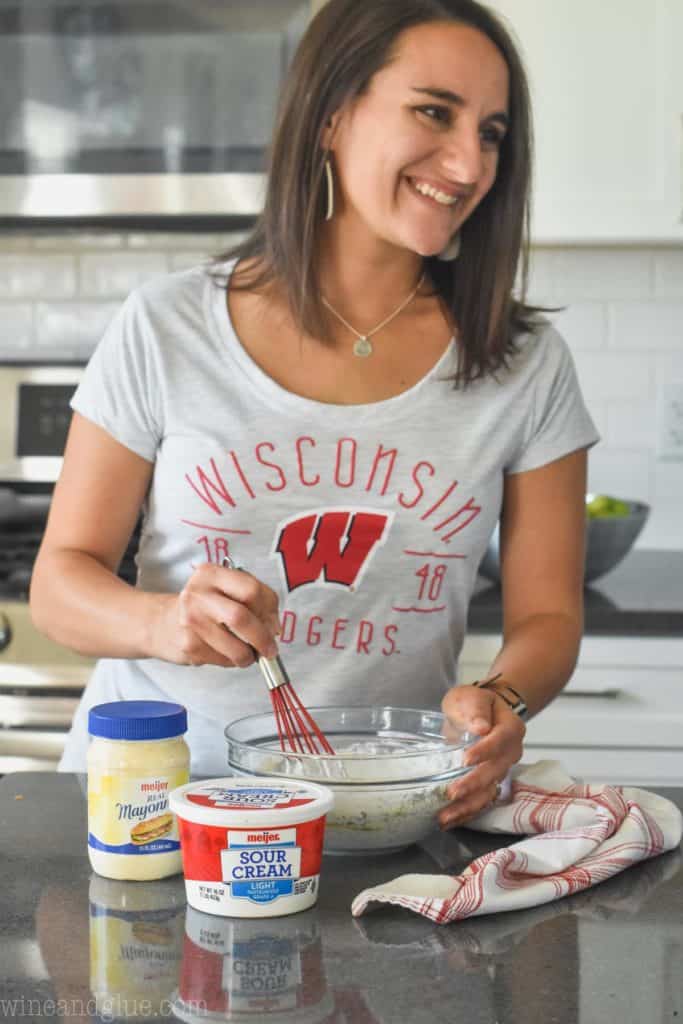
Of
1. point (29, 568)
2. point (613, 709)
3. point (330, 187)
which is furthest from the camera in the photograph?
point (29, 568)

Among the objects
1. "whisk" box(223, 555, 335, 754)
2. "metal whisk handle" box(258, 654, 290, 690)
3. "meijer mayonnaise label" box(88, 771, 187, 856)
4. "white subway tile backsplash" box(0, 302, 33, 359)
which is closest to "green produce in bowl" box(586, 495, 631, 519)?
"white subway tile backsplash" box(0, 302, 33, 359)

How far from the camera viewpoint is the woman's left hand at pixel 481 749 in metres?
1.15

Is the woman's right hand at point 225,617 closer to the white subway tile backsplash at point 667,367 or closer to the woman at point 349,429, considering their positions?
the woman at point 349,429

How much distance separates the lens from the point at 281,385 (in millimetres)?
1477

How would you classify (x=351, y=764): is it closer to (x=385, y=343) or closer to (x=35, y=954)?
(x=35, y=954)

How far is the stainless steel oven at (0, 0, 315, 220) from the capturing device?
2.44 m

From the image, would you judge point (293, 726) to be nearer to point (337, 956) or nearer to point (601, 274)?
point (337, 956)

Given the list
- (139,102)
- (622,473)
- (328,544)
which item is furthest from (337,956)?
(622,473)

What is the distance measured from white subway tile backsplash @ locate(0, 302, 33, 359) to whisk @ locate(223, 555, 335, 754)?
1883 millimetres

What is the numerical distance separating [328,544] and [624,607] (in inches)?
37.1

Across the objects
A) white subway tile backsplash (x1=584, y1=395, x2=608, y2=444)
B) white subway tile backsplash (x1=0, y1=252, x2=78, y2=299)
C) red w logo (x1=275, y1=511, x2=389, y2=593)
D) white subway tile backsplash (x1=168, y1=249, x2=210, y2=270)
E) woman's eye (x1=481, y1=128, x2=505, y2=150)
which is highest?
woman's eye (x1=481, y1=128, x2=505, y2=150)


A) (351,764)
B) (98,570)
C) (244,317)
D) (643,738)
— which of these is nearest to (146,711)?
(351,764)

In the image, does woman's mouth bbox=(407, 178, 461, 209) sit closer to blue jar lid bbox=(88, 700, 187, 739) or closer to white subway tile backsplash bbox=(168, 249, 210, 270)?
blue jar lid bbox=(88, 700, 187, 739)

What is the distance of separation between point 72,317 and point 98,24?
0.67 meters
